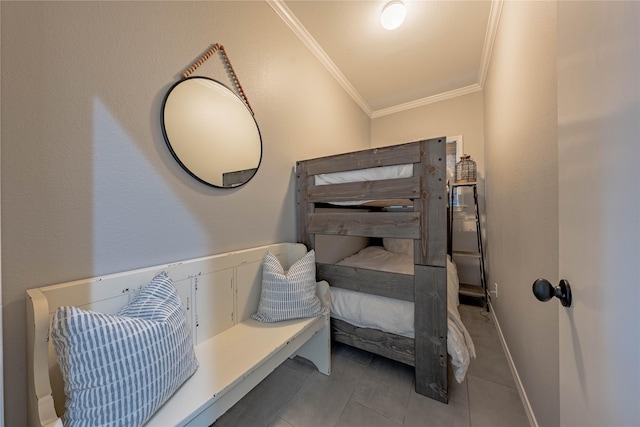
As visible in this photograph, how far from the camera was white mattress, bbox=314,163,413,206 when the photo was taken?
1351mm

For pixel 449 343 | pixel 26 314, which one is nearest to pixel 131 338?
pixel 26 314

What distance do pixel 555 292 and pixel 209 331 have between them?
1.40m

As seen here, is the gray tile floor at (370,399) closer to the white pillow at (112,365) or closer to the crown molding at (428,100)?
the white pillow at (112,365)

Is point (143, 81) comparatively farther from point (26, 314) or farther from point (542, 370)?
point (542, 370)

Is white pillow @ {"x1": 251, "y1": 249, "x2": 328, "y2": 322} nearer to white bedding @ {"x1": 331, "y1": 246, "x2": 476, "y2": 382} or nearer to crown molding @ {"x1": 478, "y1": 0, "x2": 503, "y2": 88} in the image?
white bedding @ {"x1": 331, "y1": 246, "x2": 476, "y2": 382}

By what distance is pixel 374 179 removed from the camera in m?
1.45

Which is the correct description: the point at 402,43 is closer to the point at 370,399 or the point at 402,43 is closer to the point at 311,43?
the point at 311,43

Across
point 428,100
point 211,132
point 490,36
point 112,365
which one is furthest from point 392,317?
point 428,100

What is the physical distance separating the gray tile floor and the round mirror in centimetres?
126

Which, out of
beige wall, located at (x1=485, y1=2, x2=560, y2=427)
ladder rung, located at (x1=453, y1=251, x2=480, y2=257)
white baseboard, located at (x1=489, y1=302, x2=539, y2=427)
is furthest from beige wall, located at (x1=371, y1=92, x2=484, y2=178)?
white baseboard, located at (x1=489, y1=302, x2=539, y2=427)

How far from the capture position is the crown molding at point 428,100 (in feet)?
9.06

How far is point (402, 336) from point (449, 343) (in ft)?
0.83

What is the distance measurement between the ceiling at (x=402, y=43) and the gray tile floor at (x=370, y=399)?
2602mm

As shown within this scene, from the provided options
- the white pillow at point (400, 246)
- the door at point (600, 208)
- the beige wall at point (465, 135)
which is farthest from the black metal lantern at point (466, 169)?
the door at point (600, 208)
